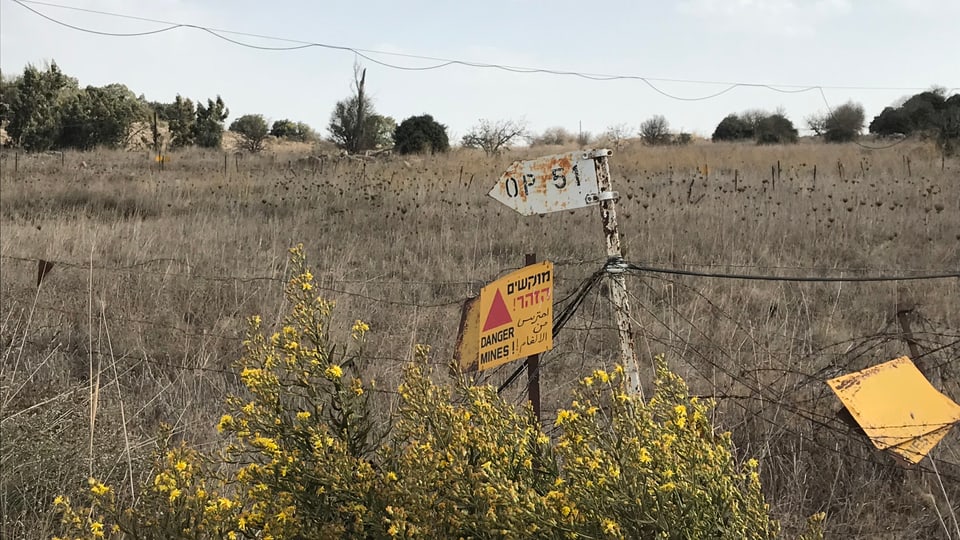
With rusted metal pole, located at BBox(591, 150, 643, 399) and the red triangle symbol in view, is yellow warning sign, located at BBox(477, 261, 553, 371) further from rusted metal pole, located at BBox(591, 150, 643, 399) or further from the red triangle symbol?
rusted metal pole, located at BBox(591, 150, 643, 399)

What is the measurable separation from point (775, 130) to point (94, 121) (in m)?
30.1

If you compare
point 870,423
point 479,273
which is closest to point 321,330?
point 870,423

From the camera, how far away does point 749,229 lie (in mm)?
6980

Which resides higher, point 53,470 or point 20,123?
point 20,123

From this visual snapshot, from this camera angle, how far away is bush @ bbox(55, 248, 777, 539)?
1.36 metres

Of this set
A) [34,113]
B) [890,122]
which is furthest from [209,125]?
[890,122]

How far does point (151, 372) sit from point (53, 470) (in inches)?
46.8

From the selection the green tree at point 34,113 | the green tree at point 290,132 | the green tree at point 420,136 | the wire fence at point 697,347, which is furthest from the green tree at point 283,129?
the wire fence at point 697,347

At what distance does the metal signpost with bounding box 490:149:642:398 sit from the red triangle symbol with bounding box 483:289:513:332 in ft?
1.19

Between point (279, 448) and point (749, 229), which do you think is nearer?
point (279, 448)

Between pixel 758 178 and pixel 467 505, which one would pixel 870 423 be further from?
pixel 758 178

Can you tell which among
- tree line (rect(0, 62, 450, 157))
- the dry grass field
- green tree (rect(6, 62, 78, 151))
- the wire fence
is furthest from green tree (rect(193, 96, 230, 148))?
the wire fence

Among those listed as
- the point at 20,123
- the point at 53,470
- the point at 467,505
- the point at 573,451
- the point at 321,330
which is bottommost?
the point at 53,470

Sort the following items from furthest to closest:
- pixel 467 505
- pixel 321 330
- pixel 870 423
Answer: pixel 870 423
pixel 321 330
pixel 467 505
